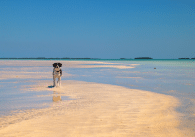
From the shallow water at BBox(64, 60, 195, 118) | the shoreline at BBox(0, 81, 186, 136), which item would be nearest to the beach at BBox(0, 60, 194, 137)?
the shoreline at BBox(0, 81, 186, 136)

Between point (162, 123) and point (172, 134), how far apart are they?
80 centimetres

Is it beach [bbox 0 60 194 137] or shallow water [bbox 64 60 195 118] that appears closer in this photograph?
beach [bbox 0 60 194 137]

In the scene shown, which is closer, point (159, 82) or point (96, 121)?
point (96, 121)

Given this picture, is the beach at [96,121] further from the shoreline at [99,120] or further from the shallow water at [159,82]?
the shallow water at [159,82]

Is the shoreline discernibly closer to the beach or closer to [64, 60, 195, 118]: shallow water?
the beach

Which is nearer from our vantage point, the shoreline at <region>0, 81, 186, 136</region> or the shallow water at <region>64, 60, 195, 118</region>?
the shoreline at <region>0, 81, 186, 136</region>

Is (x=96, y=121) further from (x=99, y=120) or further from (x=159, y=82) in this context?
(x=159, y=82)

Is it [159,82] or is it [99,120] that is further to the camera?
[159,82]

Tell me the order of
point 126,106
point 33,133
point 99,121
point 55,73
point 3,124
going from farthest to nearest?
point 55,73
point 126,106
point 99,121
point 3,124
point 33,133

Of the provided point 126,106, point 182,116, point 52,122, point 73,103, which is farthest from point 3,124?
point 182,116

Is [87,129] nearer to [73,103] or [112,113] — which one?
[112,113]

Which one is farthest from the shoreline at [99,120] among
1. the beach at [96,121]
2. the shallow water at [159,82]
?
the shallow water at [159,82]

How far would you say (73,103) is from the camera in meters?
7.92

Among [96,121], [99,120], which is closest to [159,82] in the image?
[99,120]
